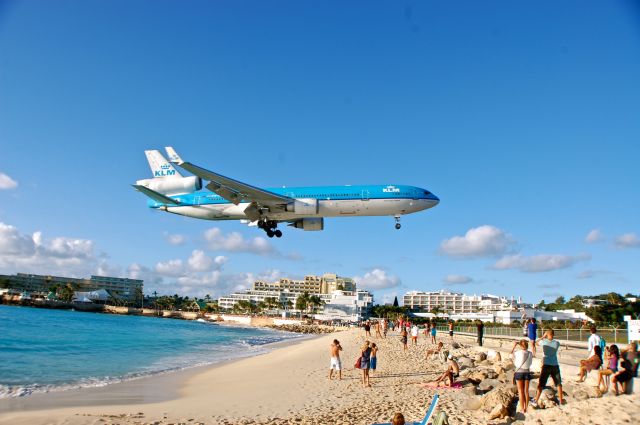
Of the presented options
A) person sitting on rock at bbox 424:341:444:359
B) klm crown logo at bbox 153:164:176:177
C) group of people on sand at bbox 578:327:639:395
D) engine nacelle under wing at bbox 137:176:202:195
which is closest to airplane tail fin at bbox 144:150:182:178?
klm crown logo at bbox 153:164:176:177

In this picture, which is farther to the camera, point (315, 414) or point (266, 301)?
point (266, 301)

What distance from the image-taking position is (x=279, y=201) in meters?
30.7

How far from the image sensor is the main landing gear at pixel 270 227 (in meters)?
33.9

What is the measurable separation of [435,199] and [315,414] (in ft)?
77.6

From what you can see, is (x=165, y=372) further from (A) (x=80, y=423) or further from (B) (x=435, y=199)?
(B) (x=435, y=199)

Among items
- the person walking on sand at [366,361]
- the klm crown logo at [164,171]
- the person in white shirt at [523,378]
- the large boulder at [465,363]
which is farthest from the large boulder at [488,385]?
the klm crown logo at [164,171]

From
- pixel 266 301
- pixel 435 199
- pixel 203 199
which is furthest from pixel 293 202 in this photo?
pixel 266 301

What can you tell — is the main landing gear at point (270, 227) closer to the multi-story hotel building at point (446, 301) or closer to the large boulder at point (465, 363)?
the large boulder at point (465, 363)

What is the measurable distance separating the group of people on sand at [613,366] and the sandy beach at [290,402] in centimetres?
35

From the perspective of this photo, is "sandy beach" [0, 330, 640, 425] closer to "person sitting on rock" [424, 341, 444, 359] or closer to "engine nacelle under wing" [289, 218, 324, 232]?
"person sitting on rock" [424, 341, 444, 359]

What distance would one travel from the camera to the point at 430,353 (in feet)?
84.8

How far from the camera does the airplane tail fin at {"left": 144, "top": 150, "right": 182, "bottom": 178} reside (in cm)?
3694

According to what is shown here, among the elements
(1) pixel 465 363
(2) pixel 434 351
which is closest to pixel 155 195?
(2) pixel 434 351

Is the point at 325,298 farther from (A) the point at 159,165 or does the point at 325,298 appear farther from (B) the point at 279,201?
(B) the point at 279,201
